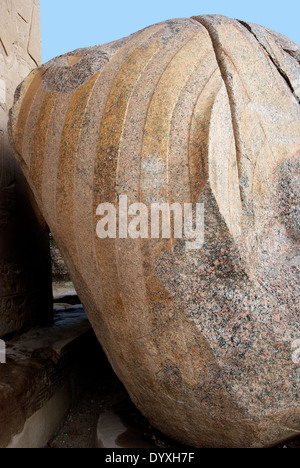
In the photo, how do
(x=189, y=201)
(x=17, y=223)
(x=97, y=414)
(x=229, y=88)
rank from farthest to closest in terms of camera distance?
(x=17, y=223)
(x=97, y=414)
(x=229, y=88)
(x=189, y=201)

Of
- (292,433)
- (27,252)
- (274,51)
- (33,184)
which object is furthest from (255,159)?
(27,252)

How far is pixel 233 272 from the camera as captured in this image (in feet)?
4.87

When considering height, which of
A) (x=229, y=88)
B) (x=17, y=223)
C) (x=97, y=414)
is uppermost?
(x=229, y=88)

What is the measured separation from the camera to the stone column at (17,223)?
7.82 ft

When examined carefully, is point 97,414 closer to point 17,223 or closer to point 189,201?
point 17,223

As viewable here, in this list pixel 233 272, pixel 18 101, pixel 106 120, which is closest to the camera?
pixel 233 272

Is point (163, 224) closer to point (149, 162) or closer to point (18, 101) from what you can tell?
point (149, 162)

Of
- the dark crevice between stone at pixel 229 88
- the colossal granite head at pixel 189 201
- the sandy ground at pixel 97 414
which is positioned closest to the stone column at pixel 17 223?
the sandy ground at pixel 97 414

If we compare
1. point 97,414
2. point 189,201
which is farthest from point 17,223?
point 189,201

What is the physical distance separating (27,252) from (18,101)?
95 cm

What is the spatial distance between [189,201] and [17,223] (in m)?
1.36

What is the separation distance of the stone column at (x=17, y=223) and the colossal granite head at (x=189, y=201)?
669mm

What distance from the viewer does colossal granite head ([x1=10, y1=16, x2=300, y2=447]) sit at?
148cm

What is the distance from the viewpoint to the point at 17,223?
249cm
